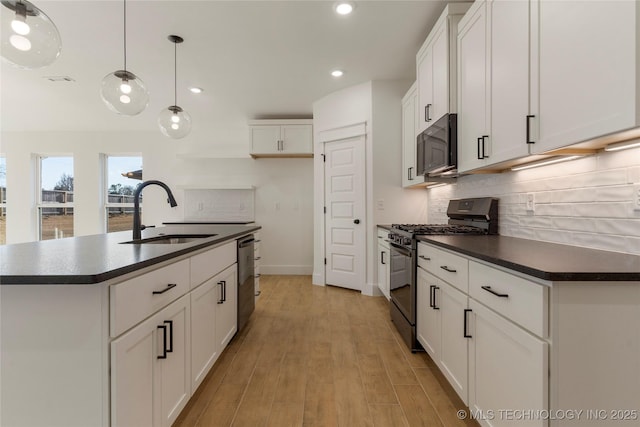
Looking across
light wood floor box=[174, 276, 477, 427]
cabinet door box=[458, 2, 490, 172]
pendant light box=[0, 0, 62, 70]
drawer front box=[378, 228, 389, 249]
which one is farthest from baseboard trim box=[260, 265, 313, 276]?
pendant light box=[0, 0, 62, 70]

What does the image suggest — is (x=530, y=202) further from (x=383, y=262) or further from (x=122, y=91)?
(x=122, y=91)

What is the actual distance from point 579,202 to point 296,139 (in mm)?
4096

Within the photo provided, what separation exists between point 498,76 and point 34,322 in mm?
2369

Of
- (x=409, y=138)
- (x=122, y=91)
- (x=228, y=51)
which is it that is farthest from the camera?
(x=409, y=138)

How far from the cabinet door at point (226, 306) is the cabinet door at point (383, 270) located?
1676mm

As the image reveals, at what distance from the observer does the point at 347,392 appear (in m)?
1.88

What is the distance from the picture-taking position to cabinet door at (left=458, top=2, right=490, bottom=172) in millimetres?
1985

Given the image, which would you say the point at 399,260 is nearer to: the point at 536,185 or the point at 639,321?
the point at 536,185

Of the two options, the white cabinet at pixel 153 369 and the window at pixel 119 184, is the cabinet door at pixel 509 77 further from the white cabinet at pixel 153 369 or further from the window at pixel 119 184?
the window at pixel 119 184

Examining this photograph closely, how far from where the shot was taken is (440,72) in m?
2.57

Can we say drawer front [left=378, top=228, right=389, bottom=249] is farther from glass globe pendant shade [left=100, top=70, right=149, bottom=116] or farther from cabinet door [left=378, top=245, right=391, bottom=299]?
glass globe pendant shade [left=100, top=70, right=149, bottom=116]

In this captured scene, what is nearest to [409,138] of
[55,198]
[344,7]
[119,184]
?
[344,7]

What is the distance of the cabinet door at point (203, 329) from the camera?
171 centimetres

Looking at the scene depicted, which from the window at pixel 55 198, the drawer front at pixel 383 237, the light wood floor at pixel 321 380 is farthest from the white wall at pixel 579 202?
the window at pixel 55 198
